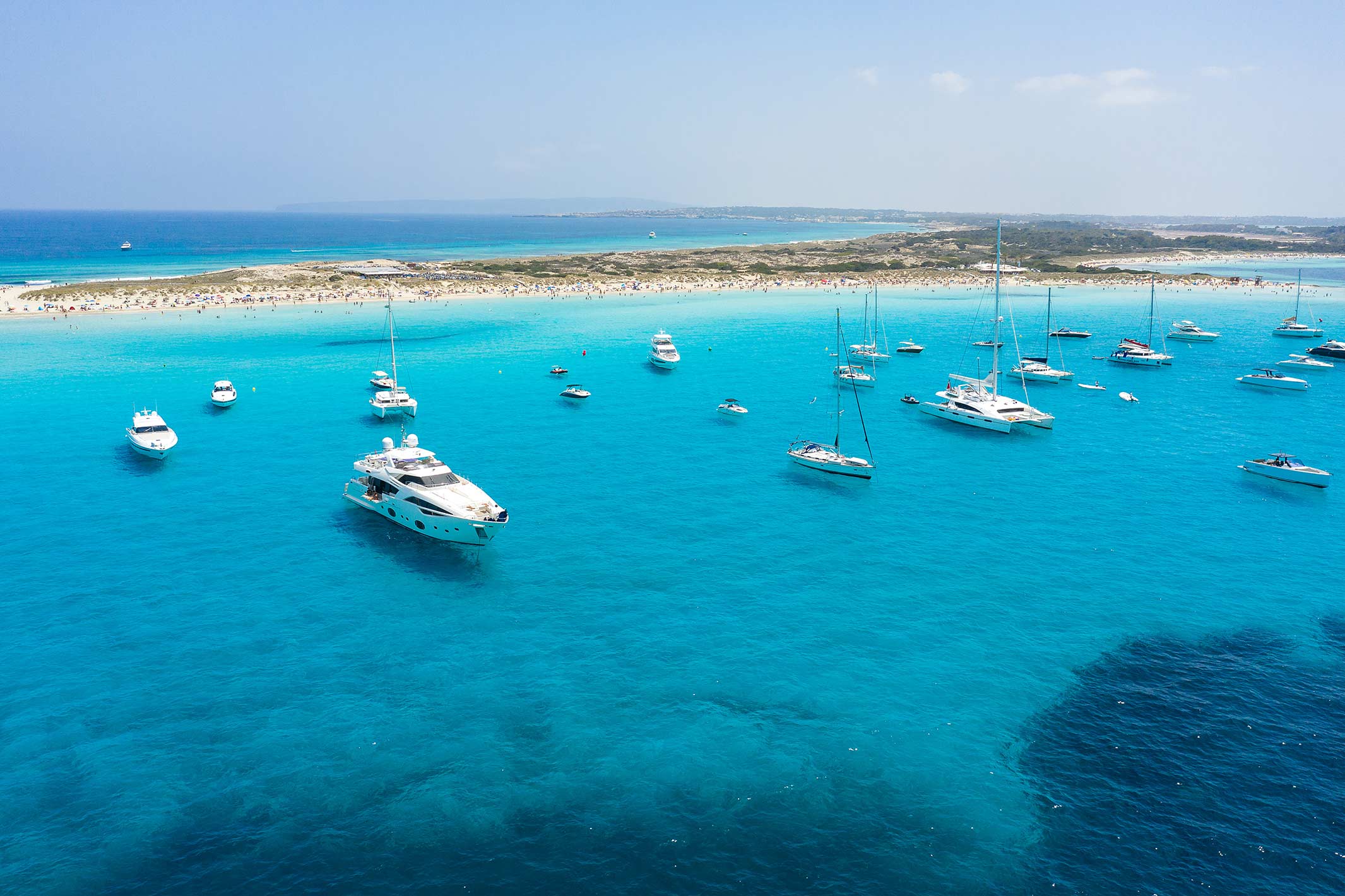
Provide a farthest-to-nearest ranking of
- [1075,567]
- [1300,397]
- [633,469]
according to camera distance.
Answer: [1300,397]
[633,469]
[1075,567]

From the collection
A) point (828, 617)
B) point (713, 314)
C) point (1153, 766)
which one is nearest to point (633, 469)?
point (828, 617)

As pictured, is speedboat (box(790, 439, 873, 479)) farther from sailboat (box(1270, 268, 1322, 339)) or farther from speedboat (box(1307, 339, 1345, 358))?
sailboat (box(1270, 268, 1322, 339))

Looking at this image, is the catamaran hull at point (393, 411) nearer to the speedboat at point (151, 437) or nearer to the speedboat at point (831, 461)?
the speedboat at point (151, 437)

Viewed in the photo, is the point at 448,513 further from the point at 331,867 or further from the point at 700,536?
the point at 331,867

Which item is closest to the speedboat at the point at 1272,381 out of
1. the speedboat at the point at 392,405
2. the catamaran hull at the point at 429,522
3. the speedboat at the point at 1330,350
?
the speedboat at the point at 1330,350

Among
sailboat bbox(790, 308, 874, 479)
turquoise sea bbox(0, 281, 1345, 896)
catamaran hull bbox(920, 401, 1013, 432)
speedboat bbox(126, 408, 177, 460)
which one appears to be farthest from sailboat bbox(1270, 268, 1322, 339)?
speedboat bbox(126, 408, 177, 460)

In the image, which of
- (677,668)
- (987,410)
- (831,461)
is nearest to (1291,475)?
(987,410)
